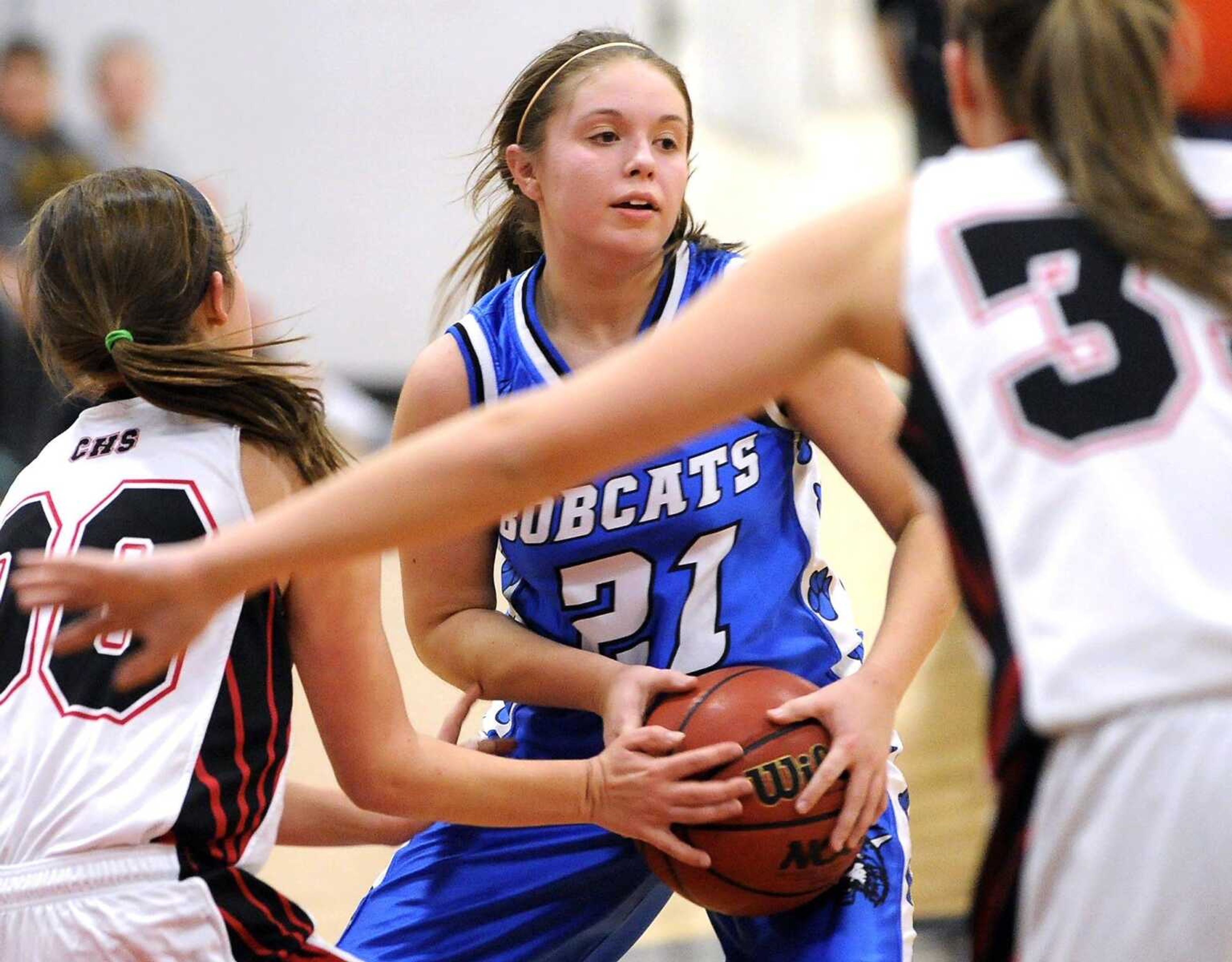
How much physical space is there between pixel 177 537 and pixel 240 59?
10.2 meters

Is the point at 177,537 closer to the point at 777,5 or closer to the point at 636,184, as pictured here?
the point at 636,184

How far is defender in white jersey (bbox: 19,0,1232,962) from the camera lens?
1780 mm

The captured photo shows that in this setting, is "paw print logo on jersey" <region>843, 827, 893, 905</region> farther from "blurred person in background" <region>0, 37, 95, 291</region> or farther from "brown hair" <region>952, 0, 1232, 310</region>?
"blurred person in background" <region>0, 37, 95, 291</region>

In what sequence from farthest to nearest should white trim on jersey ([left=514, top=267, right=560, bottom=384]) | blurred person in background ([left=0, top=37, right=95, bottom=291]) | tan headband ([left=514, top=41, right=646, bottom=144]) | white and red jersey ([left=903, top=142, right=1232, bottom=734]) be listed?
1. blurred person in background ([left=0, top=37, right=95, bottom=291])
2. tan headband ([left=514, top=41, right=646, bottom=144])
3. white trim on jersey ([left=514, top=267, right=560, bottom=384])
4. white and red jersey ([left=903, top=142, right=1232, bottom=734])

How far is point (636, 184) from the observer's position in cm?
319

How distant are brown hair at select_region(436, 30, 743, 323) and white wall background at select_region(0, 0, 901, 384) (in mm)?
8265

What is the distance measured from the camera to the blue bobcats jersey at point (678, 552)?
10.3ft

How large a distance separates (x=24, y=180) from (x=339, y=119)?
3062mm

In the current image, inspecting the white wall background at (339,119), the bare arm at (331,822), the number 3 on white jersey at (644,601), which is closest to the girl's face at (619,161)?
the number 3 on white jersey at (644,601)

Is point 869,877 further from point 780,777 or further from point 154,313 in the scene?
point 154,313

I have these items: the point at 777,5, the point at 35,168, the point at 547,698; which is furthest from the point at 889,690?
the point at 777,5

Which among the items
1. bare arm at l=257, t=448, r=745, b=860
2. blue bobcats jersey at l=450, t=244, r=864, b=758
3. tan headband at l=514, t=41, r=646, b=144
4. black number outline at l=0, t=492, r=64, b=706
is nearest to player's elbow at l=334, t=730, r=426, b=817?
bare arm at l=257, t=448, r=745, b=860

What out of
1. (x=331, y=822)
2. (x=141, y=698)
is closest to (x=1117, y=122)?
(x=141, y=698)

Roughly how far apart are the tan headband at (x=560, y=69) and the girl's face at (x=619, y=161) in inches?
2.8
